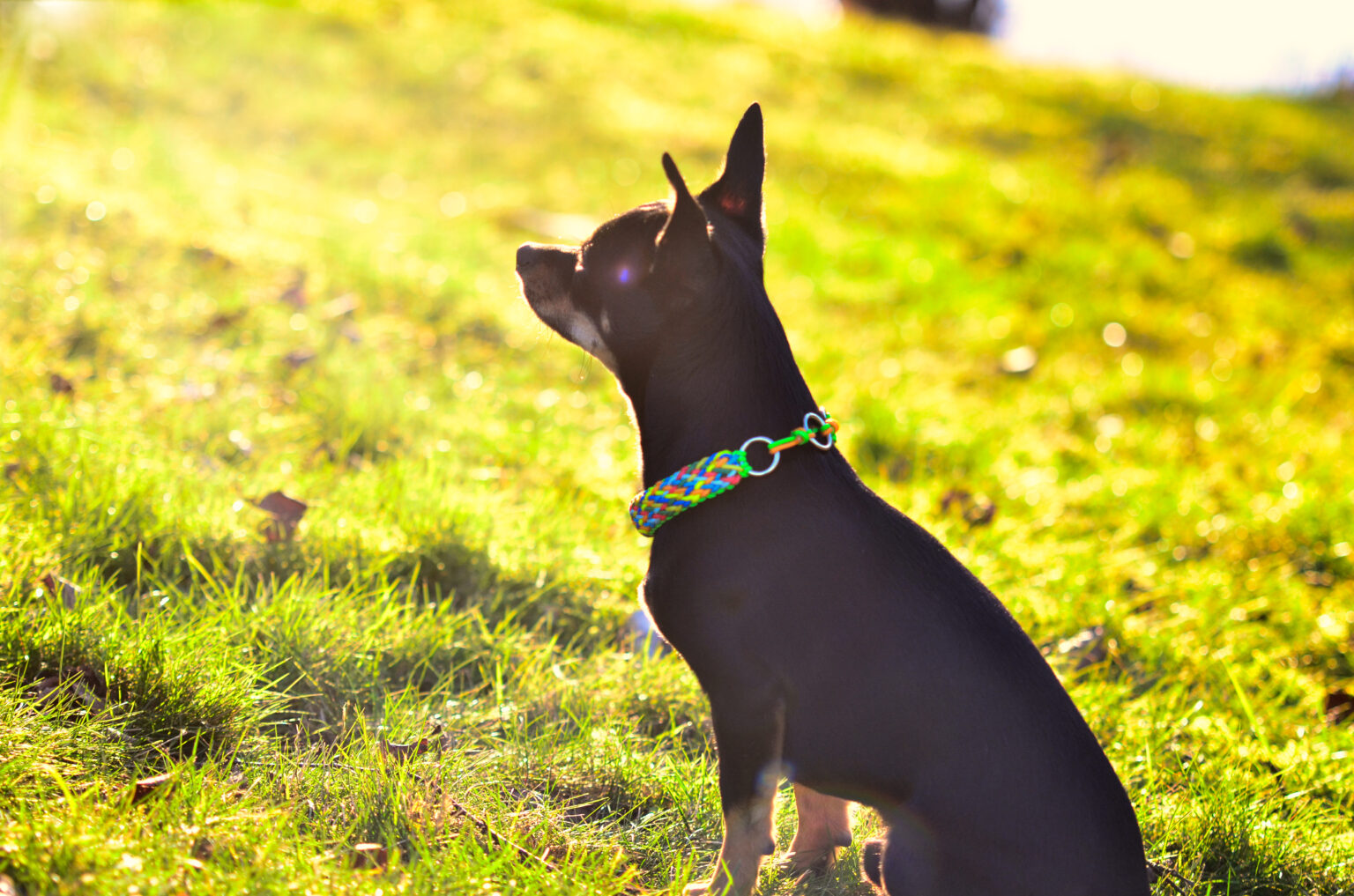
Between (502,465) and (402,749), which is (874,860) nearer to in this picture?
(402,749)

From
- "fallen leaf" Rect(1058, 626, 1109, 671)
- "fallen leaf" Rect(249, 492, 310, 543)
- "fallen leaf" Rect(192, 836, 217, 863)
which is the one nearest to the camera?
"fallen leaf" Rect(192, 836, 217, 863)

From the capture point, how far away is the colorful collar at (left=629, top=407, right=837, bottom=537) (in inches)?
86.7

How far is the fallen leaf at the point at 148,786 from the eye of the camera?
2.08m

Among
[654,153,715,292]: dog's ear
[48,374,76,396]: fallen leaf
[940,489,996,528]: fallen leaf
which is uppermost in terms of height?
[654,153,715,292]: dog's ear

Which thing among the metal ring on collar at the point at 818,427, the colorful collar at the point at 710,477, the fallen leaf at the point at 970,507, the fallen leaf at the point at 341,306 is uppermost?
the metal ring on collar at the point at 818,427

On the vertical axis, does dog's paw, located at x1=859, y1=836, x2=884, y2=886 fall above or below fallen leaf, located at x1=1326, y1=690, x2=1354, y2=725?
below

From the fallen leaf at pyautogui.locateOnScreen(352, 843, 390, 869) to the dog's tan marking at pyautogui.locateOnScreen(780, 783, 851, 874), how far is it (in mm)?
949

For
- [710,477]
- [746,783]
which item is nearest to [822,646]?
[746,783]

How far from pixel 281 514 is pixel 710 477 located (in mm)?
1741

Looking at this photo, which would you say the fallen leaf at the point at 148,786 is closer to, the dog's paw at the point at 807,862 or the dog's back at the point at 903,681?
the dog's back at the point at 903,681

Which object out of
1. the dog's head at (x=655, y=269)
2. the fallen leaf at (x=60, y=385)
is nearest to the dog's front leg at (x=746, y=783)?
the dog's head at (x=655, y=269)

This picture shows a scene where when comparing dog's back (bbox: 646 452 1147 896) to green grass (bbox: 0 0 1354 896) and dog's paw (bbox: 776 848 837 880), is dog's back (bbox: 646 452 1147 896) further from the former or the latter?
green grass (bbox: 0 0 1354 896)

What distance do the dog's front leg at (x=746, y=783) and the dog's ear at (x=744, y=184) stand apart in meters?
1.27

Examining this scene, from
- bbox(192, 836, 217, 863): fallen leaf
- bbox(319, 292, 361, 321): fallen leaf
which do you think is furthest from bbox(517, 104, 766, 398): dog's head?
bbox(319, 292, 361, 321): fallen leaf
